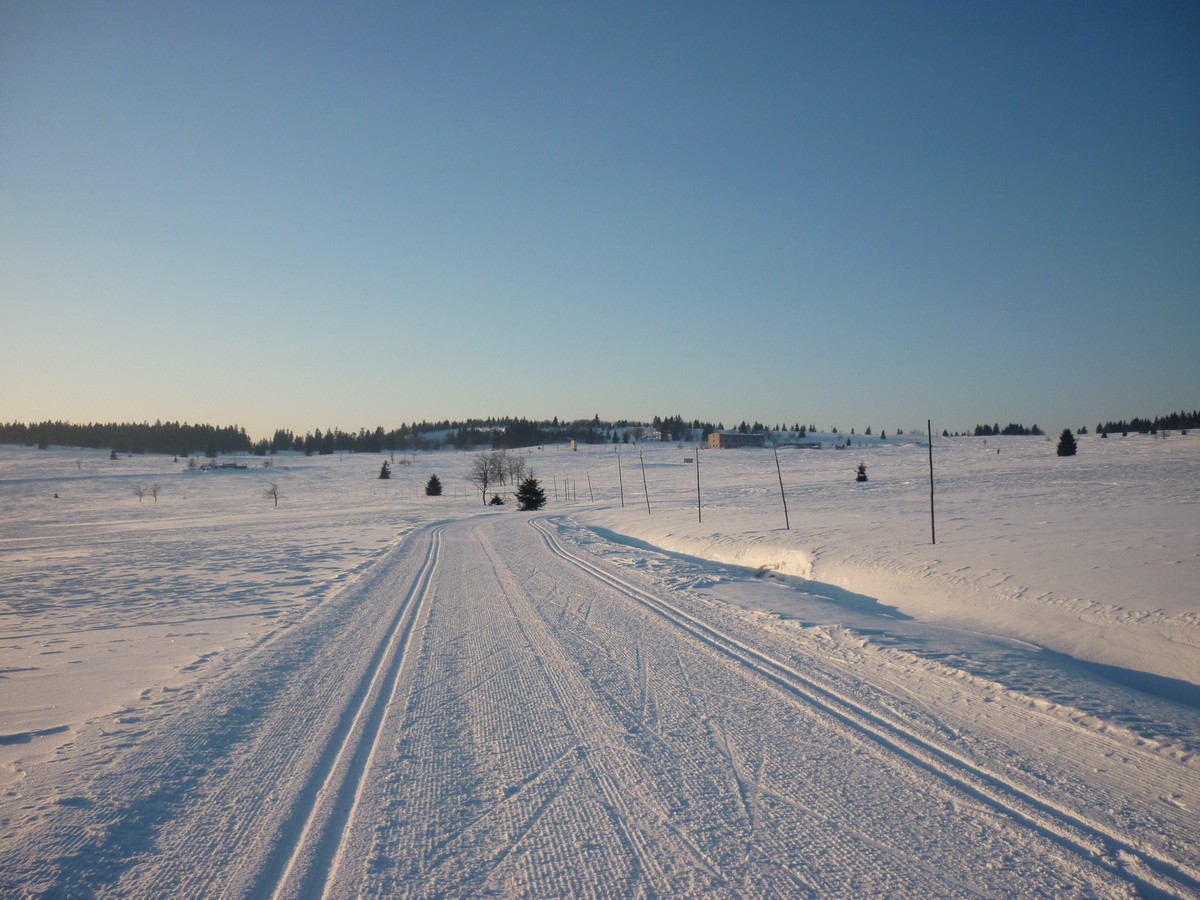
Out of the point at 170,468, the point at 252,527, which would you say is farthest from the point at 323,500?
the point at 170,468

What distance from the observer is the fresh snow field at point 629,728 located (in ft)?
11.4

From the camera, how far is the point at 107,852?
3.66m

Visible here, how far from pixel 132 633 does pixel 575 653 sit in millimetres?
7377

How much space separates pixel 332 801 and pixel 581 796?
1700mm

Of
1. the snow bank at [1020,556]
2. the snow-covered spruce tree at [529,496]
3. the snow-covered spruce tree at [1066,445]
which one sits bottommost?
the snow-covered spruce tree at [529,496]

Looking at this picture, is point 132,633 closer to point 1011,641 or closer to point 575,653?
point 575,653

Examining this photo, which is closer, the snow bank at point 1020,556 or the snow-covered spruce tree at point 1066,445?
the snow bank at point 1020,556

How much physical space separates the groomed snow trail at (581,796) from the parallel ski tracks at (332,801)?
0.06 feet

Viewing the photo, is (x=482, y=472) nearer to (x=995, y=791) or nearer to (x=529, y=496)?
(x=529, y=496)

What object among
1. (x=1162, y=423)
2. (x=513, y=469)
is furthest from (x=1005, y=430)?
(x=513, y=469)

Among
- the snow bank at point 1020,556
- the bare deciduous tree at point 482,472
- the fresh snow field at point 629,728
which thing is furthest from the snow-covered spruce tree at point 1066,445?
the bare deciduous tree at point 482,472

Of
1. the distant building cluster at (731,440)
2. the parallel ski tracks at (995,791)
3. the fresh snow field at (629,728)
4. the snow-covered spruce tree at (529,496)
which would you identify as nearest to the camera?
the parallel ski tracks at (995,791)

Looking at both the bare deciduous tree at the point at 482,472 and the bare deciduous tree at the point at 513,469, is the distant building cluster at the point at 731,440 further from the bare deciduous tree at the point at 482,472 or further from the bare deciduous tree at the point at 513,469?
the bare deciduous tree at the point at 482,472

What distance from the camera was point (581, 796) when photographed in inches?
165
